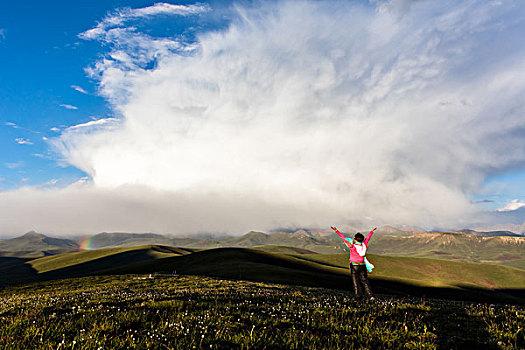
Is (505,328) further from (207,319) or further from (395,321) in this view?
(207,319)

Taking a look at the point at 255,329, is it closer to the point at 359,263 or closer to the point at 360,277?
the point at 359,263

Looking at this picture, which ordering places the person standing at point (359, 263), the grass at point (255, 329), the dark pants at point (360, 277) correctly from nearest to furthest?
1. the grass at point (255, 329)
2. the person standing at point (359, 263)
3. the dark pants at point (360, 277)

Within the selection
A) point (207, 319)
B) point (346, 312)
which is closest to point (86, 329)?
point (207, 319)

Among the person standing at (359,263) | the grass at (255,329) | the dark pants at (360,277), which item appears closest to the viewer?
the grass at (255,329)

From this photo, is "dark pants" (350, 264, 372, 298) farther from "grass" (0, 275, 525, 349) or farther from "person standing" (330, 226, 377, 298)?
"grass" (0, 275, 525, 349)

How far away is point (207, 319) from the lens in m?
8.41

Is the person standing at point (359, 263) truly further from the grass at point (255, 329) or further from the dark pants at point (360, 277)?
the grass at point (255, 329)

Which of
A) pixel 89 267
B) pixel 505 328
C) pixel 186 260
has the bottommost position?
pixel 89 267

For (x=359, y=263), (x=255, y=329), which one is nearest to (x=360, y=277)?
(x=359, y=263)

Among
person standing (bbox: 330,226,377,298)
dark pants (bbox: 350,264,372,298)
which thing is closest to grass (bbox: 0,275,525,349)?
person standing (bbox: 330,226,377,298)

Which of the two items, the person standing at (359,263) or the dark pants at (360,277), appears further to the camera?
the dark pants at (360,277)

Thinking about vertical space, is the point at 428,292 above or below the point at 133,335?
below

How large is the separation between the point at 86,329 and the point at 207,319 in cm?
323

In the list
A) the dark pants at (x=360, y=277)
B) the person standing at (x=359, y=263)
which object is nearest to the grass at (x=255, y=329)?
the person standing at (x=359, y=263)
